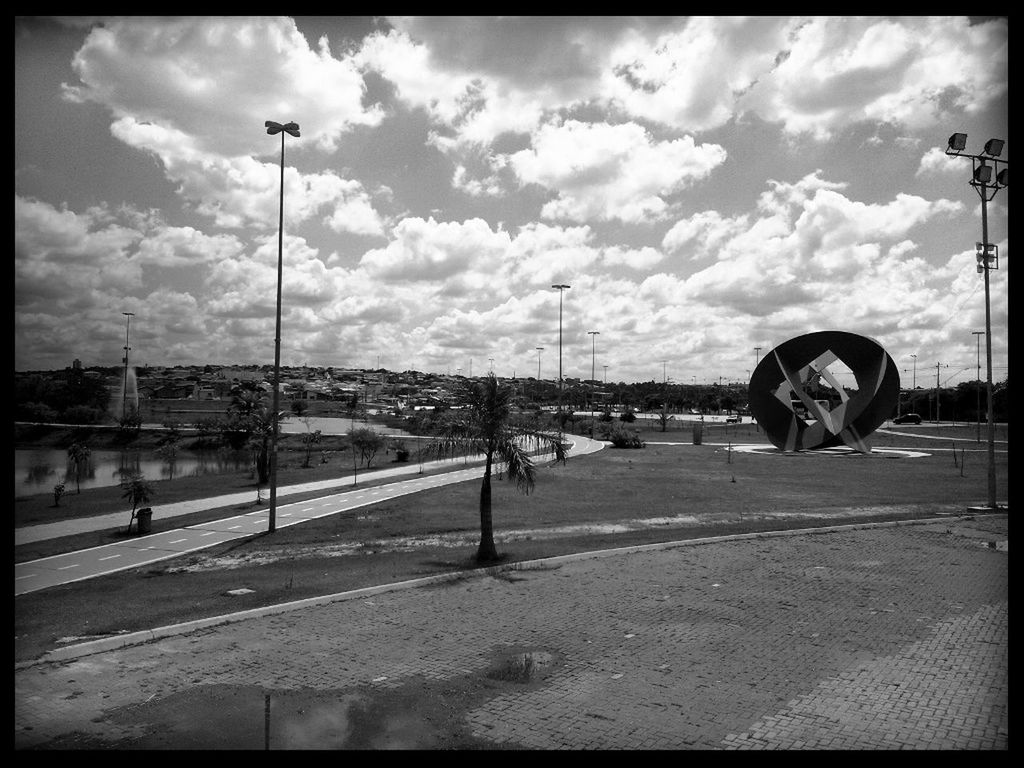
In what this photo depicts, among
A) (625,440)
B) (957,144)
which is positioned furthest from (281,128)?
(625,440)

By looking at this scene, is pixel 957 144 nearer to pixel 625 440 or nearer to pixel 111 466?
pixel 625 440

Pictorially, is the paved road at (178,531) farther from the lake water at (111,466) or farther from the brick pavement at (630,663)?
the lake water at (111,466)

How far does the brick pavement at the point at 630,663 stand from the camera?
25.2 feet

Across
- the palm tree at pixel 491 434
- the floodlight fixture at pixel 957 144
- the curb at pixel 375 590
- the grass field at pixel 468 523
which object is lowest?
the grass field at pixel 468 523

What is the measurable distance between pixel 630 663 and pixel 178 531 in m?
18.4

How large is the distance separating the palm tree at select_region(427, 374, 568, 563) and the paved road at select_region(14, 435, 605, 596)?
342 inches

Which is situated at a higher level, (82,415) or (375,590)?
(82,415)

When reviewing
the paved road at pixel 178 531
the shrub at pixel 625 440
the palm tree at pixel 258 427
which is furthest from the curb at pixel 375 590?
the shrub at pixel 625 440

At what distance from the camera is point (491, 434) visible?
1758 centimetres

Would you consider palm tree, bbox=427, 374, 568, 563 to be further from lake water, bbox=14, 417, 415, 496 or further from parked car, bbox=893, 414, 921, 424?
parked car, bbox=893, 414, 921, 424

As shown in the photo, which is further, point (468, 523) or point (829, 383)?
point (829, 383)

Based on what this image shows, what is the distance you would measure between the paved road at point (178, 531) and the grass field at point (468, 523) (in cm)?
85
